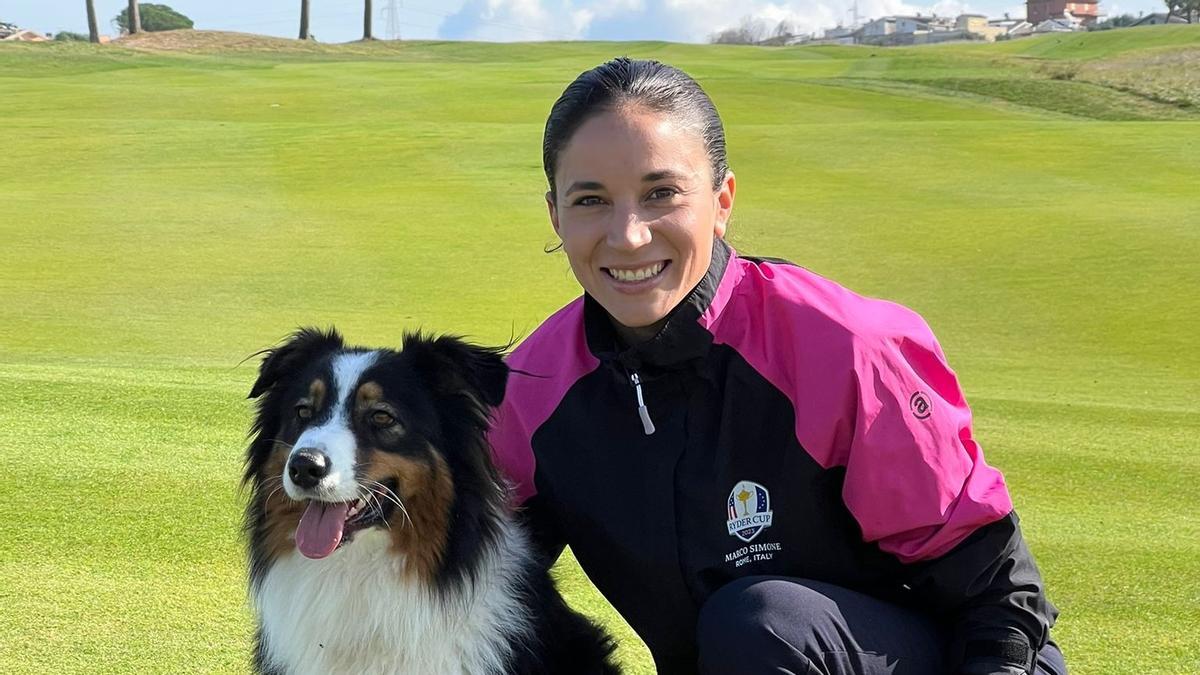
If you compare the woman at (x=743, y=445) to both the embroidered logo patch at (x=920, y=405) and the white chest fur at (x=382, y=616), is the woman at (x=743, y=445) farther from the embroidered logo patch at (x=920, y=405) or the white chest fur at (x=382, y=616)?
the white chest fur at (x=382, y=616)

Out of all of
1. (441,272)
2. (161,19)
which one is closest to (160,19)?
(161,19)

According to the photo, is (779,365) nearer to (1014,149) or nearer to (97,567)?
(97,567)

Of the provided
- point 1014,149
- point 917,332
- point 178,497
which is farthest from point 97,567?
point 1014,149

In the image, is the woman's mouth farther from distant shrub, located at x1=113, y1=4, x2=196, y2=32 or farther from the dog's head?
distant shrub, located at x1=113, y1=4, x2=196, y2=32

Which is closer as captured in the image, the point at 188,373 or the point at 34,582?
the point at 34,582

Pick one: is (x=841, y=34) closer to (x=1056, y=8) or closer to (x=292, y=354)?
(x=1056, y=8)

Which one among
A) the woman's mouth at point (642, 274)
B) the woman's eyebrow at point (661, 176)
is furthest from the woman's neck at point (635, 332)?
the woman's eyebrow at point (661, 176)

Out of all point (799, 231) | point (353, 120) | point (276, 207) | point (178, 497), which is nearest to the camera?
point (178, 497)

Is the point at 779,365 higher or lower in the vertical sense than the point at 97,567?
higher

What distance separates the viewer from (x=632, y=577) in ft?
10.1

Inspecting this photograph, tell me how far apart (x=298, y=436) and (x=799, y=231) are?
1304 cm

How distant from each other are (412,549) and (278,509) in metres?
0.37

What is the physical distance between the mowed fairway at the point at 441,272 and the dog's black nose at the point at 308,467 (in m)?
0.74

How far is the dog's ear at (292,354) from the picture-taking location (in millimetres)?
3332
